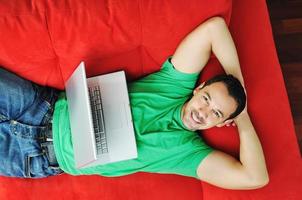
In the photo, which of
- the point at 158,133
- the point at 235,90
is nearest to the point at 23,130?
the point at 158,133

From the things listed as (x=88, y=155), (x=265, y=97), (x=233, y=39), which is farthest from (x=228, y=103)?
(x=88, y=155)

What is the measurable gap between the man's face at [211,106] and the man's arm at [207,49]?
0.11 metres

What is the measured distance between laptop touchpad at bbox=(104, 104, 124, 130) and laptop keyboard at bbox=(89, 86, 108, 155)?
17mm

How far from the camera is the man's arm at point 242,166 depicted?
1173 mm

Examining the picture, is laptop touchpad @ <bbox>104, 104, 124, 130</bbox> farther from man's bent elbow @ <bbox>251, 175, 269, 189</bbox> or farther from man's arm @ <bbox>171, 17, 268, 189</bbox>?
man's bent elbow @ <bbox>251, 175, 269, 189</bbox>

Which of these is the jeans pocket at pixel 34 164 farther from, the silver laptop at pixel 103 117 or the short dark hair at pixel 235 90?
the short dark hair at pixel 235 90

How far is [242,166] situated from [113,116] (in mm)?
448

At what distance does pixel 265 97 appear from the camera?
126 centimetres

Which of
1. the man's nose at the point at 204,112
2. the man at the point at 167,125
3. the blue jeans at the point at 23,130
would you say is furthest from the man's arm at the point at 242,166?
the blue jeans at the point at 23,130

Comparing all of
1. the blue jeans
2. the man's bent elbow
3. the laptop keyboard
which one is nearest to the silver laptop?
the laptop keyboard

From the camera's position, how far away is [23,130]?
4.11ft

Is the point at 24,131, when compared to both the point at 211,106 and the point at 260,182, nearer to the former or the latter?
the point at 211,106

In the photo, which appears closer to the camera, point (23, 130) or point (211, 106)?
point (211, 106)

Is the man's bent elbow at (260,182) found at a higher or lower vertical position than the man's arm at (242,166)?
lower
